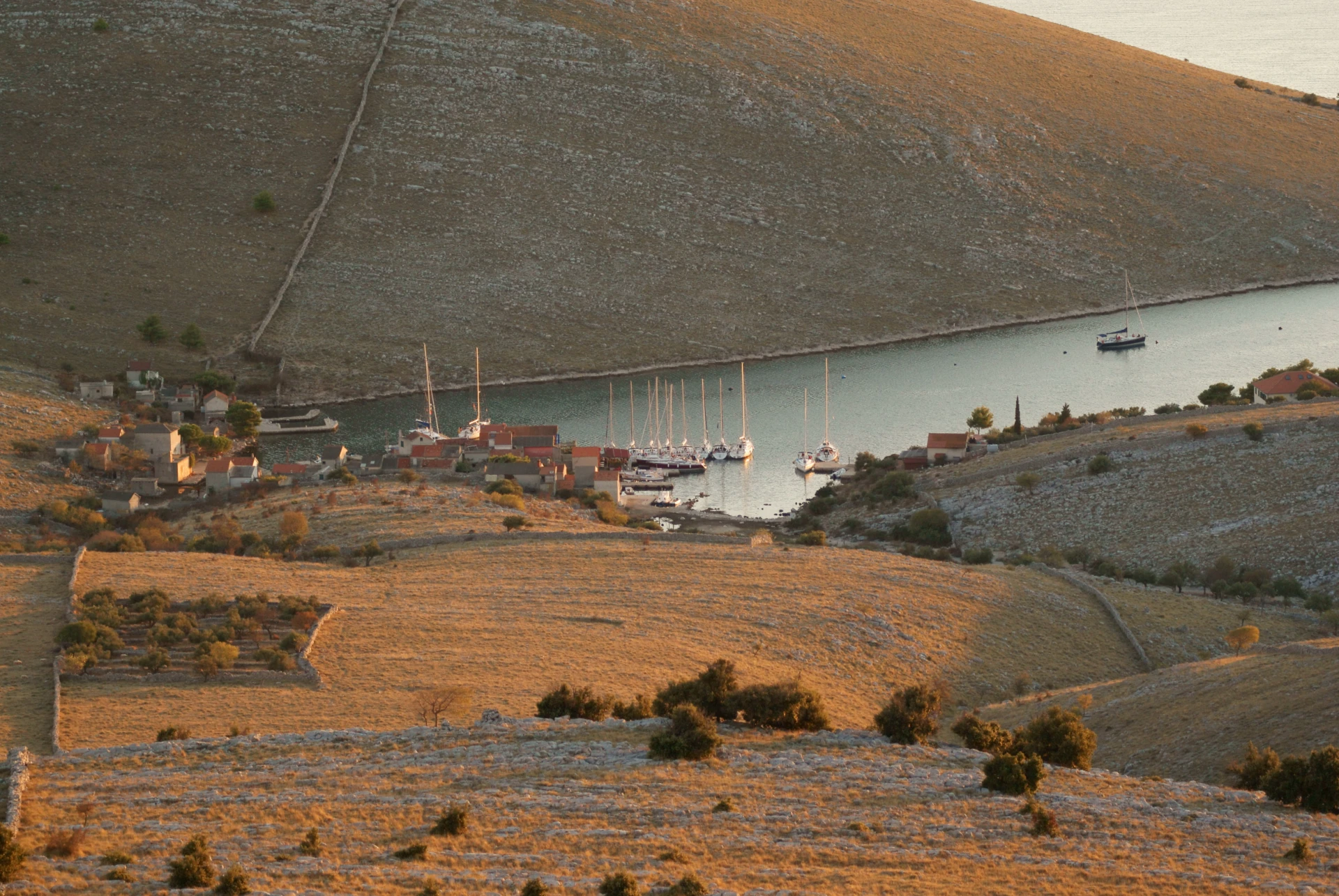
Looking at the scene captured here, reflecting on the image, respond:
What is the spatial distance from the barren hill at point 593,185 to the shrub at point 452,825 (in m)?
81.4

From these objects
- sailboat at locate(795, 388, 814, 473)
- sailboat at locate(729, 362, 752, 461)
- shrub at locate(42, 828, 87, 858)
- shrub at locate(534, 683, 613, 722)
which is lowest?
shrub at locate(42, 828, 87, 858)

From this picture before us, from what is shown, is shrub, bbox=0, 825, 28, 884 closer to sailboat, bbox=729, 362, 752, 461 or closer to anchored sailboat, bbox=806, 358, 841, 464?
anchored sailboat, bbox=806, 358, 841, 464

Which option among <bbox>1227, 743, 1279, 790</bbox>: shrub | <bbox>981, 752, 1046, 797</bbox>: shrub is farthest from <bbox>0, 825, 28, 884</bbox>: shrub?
<bbox>1227, 743, 1279, 790</bbox>: shrub

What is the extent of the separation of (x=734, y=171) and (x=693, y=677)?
9339 centimetres

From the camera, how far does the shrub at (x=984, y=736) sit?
36.8 metres

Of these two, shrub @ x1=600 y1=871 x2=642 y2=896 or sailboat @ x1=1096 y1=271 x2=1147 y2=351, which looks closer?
shrub @ x1=600 y1=871 x2=642 y2=896

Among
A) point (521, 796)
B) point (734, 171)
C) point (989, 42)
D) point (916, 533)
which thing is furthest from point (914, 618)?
point (989, 42)

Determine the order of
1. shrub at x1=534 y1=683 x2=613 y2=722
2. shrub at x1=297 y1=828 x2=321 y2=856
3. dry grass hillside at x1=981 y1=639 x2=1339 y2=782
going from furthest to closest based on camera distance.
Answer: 1. shrub at x1=534 y1=683 x2=613 y2=722
2. dry grass hillside at x1=981 y1=639 x2=1339 y2=782
3. shrub at x1=297 y1=828 x2=321 y2=856

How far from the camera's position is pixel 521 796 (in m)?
32.3

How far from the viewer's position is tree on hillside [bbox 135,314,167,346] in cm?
11044

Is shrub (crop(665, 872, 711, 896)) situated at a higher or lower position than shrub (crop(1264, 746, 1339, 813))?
lower

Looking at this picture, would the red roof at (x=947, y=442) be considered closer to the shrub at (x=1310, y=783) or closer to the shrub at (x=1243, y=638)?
the shrub at (x=1243, y=638)

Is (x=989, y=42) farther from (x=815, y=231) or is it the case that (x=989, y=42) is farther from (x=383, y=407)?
(x=383, y=407)

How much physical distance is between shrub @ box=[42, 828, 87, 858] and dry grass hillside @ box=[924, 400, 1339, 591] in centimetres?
4347
